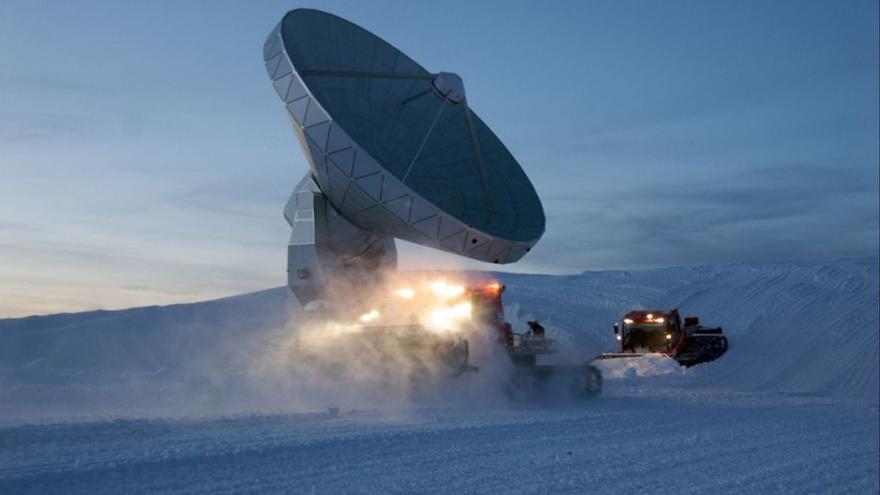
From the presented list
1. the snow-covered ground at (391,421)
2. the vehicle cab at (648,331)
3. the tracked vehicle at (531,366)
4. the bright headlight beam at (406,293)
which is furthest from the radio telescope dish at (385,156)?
the vehicle cab at (648,331)

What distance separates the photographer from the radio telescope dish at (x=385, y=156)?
16531 mm

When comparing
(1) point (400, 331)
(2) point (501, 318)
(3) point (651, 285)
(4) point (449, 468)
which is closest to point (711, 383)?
(2) point (501, 318)

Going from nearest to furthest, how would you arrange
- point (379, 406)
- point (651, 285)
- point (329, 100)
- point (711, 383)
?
point (379, 406)
point (329, 100)
point (711, 383)
point (651, 285)

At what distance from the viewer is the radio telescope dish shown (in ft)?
54.2

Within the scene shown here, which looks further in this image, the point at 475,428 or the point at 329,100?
the point at 329,100

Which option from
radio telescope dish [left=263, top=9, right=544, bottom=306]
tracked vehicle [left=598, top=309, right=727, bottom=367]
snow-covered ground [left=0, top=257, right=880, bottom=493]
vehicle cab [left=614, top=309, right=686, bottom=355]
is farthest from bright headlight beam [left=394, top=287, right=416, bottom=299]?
vehicle cab [left=614, top=309, right=686, bottom=355]

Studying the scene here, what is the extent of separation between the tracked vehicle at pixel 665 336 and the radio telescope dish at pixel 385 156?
13.0 metres

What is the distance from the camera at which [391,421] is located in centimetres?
1419

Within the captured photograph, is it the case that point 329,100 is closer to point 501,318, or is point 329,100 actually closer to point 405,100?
point 405,100

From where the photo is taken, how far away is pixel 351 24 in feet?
67.4

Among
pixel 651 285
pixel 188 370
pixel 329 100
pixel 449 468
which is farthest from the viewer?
pixel 651 285

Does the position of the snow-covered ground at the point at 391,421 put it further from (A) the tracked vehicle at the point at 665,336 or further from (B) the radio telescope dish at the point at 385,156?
(B) the radio telescope dish at the point at 385,156

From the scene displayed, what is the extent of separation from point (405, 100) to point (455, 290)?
4659 mm

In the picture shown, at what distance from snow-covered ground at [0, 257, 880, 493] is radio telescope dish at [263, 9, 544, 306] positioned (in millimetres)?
3318
